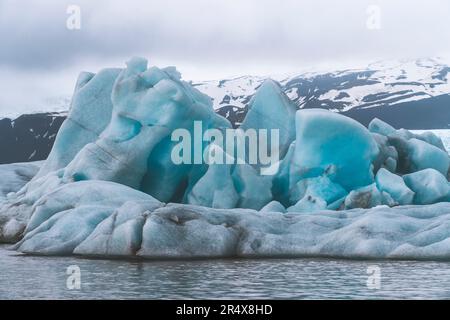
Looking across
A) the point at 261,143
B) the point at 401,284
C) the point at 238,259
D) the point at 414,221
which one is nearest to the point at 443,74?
the point at 261,143

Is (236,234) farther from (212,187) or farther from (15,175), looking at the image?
(15,175)

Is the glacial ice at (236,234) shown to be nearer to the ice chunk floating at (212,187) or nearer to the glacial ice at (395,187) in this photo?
the ice chunk floating at (212,187)

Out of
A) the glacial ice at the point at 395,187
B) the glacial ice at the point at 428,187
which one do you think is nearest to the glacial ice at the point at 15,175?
the glacial ice at the point at 395,187

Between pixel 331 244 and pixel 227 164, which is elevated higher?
pixel 227 164

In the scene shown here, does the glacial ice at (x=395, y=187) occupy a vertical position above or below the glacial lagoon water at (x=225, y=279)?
above

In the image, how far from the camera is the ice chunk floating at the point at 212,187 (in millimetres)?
12727

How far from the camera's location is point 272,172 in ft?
59.9

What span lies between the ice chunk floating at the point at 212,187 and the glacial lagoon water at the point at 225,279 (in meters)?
0.52

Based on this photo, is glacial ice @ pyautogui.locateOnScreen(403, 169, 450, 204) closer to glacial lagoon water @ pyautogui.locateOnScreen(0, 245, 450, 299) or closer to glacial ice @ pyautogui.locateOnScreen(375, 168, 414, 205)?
glacial ice @ pyautogui.locateOnScreen(375, 168, 414, 205)

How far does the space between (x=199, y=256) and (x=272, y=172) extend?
239 inches

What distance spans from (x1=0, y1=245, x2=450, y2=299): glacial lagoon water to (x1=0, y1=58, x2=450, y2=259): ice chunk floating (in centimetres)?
52

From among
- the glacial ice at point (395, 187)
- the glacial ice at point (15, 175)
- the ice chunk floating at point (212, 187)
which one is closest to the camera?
the ice chunk floating at point (212, 187)

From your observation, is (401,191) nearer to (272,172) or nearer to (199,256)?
(272,172)

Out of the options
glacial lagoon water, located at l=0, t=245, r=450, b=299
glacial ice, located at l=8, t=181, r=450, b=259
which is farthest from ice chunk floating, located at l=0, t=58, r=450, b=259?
glacial lagoon water, located at l=0, t=245, r=450, b=299
